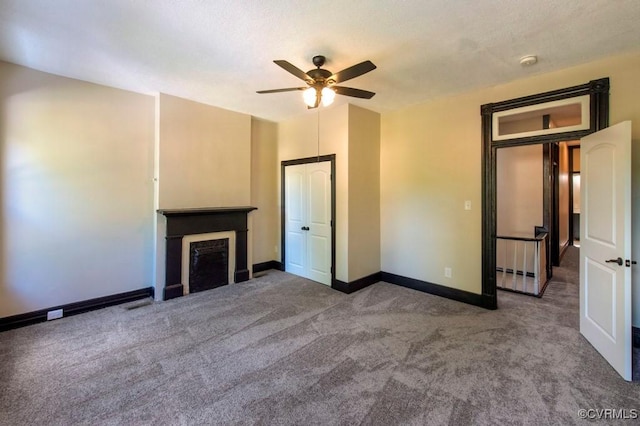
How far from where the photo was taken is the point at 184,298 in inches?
159

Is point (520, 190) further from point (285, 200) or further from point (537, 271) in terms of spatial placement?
point (285, 200)

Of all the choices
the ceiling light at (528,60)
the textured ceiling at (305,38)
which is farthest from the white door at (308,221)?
the ceiling light at (528,60)

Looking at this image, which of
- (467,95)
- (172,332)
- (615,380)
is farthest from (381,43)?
(172,332)

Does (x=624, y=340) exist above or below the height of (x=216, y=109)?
below

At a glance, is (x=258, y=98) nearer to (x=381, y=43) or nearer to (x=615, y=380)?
(x=381, y=43)

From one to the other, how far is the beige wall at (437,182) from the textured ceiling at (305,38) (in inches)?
15.2

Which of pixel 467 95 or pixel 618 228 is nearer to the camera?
pixel 618 228

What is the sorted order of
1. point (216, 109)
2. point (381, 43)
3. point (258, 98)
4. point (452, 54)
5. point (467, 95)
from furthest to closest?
point (216, 109), point (258, 98), point (467, 95), point (452, 54), point (381, 43)

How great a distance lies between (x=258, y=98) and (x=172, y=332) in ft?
10.5

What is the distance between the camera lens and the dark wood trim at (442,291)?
370 centimetres

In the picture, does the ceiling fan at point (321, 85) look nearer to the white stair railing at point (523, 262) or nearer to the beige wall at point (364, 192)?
the beige wall at point (364, 192)

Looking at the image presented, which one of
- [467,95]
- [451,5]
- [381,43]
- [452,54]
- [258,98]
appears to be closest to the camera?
[451,5]

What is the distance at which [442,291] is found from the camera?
411 cm

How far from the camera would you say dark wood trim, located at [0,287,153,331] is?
122 inches
